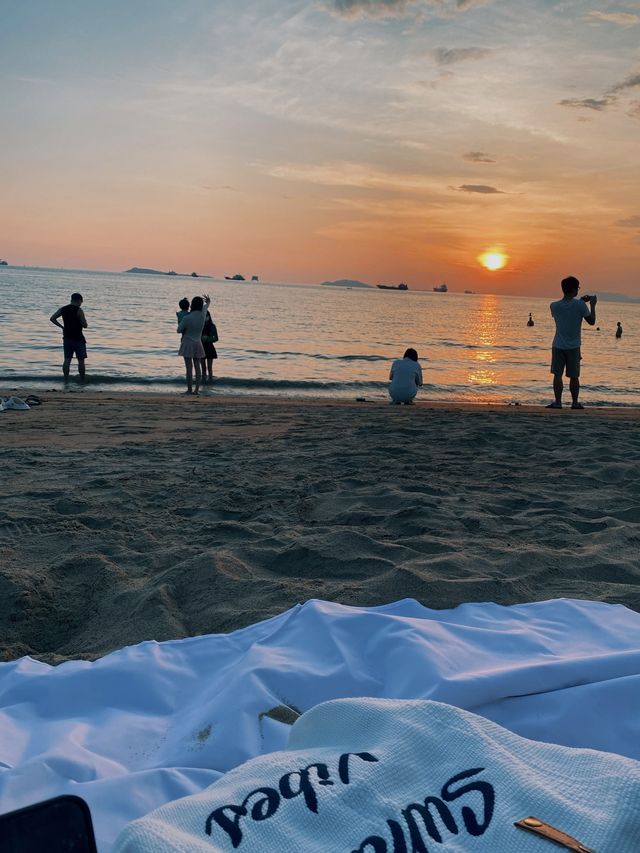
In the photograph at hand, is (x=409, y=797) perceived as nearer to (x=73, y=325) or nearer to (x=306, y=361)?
(x=73, y=325)

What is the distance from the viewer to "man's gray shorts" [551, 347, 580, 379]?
36.5 feet

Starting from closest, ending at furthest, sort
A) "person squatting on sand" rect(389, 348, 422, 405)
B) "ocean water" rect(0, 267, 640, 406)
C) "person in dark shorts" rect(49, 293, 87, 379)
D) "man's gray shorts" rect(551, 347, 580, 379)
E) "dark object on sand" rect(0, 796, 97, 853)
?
1. "dark object on sand" rect(0, 796, 97, 853)
2. "man's gray shorts" rect(551, 347, 580, 379)
3. "person squatting on sand" rect(389, 348, 422, 405)
4. "person in dark shorts" rect(49, 293, 87, 379)
5. "ocean water" rect(0, 267, 640, 406)

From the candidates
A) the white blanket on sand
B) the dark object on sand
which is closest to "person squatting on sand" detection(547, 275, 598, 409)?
the white blanket on sand

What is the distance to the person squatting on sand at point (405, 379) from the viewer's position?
39.8 ft

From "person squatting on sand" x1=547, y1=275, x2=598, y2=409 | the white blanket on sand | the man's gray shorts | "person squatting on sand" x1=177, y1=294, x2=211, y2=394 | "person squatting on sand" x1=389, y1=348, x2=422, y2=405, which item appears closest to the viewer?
the white blanket on sand

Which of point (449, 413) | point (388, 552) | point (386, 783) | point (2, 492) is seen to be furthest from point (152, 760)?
point (449, 413)

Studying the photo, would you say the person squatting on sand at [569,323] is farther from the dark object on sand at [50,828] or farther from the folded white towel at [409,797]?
the dark object on sand at [50,828]

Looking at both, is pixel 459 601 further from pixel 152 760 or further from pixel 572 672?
pixel 152 760

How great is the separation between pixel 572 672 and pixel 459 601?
1.08 m

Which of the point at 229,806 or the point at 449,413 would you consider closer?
the point at 229,806

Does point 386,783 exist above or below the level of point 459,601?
above

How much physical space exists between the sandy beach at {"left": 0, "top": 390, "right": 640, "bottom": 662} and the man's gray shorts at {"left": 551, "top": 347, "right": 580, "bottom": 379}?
345 centimetres

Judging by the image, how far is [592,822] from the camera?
1347 mm

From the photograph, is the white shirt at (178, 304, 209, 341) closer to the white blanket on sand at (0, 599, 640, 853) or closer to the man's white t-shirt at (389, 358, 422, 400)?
the man's white t-shirt at (389, 358, 422, 400)
